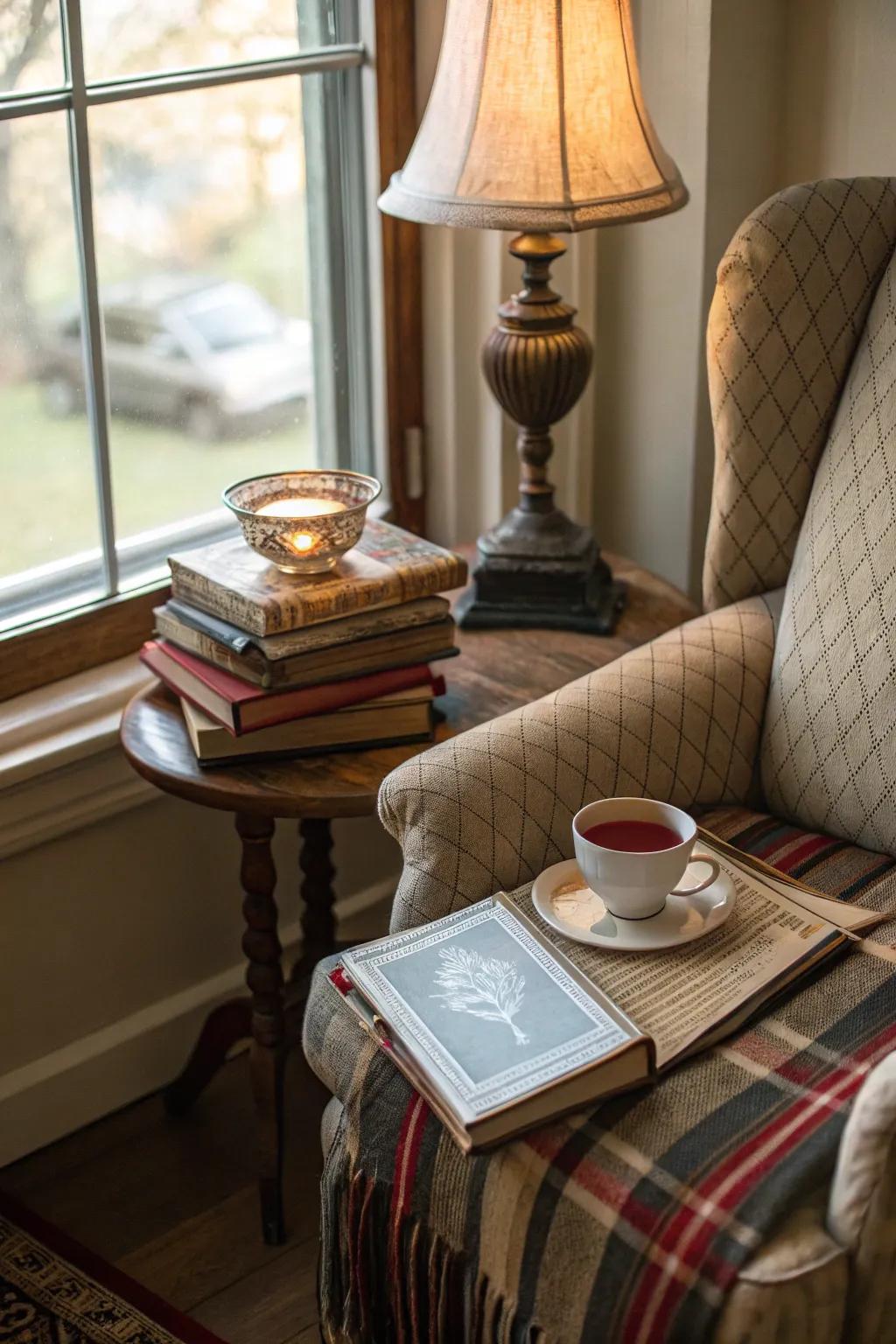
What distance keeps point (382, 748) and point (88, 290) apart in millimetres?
594

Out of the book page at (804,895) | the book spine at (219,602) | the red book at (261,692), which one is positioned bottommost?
the book page at (804,895)

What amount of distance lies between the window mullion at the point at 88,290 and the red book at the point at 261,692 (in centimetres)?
28

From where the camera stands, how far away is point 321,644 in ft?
4.43

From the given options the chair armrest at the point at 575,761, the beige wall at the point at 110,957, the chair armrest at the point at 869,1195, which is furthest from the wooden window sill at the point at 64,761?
the chair armrest at the point at 869,1195

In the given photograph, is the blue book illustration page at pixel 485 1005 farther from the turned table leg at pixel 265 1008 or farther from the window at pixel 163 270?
the window at pixel 163 270

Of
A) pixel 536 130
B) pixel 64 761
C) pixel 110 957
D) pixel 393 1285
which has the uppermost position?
pixel 536 130

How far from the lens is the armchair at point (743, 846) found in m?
0.92

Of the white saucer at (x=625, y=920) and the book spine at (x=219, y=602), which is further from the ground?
the book spine at (x=219, y=602)

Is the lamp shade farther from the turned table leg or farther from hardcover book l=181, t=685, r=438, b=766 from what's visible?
the turned table leg

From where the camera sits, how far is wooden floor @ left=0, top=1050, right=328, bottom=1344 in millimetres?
1483

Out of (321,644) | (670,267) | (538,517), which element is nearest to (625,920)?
(321,644)

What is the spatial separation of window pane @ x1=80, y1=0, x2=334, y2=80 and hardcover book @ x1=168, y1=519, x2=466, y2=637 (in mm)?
522

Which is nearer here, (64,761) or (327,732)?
(327,732)

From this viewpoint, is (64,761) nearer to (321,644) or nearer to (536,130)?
(321,644)
